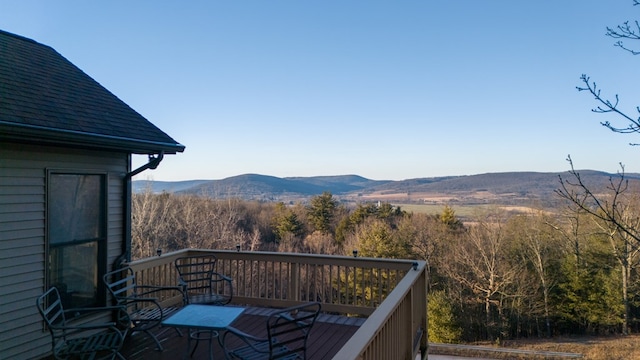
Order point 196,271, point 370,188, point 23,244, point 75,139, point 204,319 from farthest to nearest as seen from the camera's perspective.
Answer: point 370,188, point 196,271, point 75,139, point 23,244, point 204,319

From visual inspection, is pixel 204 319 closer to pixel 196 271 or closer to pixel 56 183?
pixel 56 183

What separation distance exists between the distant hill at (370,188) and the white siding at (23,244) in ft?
90.9

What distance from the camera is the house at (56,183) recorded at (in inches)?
133

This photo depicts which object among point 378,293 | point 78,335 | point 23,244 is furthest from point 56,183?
point 378,293

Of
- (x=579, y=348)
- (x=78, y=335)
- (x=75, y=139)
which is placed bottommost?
(x=579, y=348)

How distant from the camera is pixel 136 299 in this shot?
3.72 metres

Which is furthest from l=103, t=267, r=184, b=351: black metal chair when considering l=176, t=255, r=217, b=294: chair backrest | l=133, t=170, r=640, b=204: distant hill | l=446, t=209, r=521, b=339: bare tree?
l=133, t=170, r=640, b=204: distant hill

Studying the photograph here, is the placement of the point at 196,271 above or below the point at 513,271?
above

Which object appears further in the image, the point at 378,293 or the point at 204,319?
the point at 378,293

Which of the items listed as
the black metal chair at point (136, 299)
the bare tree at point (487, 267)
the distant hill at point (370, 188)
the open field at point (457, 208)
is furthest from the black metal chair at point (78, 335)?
the distant hill at point (370, 188)

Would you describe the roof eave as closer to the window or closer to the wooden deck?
the window

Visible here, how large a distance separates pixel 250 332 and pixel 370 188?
4056 cm

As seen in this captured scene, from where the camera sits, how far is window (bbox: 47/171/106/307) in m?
3.83

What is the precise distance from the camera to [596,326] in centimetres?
2461
